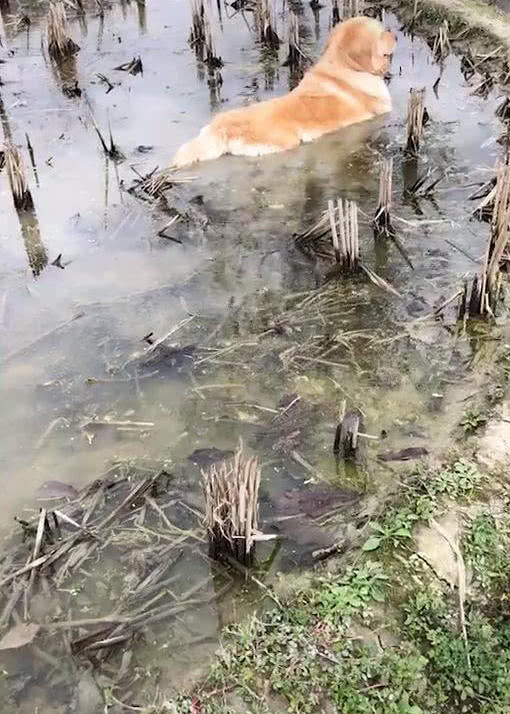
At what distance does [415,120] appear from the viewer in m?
6.76

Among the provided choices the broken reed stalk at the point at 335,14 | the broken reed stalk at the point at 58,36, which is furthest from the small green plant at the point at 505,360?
the broken reed stalk at the point at 58,36

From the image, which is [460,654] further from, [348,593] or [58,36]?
[58,36]

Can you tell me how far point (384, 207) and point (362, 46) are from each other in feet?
8.79

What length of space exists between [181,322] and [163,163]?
8.73 ft

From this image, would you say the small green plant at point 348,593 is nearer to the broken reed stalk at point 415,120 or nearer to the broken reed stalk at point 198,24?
the broken reed stalk at point 415,120

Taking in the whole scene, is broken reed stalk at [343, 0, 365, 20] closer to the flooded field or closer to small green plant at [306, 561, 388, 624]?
the flooded field

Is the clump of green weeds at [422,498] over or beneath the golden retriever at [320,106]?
beneath

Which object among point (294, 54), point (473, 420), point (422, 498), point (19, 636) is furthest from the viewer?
point (294, 54)

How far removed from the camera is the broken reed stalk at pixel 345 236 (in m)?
5.02

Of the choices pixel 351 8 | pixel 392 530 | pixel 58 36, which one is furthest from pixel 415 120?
pixel 58 36

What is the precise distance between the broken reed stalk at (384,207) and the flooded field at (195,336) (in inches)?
5.4

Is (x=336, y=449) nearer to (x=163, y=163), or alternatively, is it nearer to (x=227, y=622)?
(x=227, y=622)

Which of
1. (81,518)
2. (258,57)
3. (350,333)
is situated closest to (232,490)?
(81,518)

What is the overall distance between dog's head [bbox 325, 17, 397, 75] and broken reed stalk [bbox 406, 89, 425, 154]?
0.85 m
